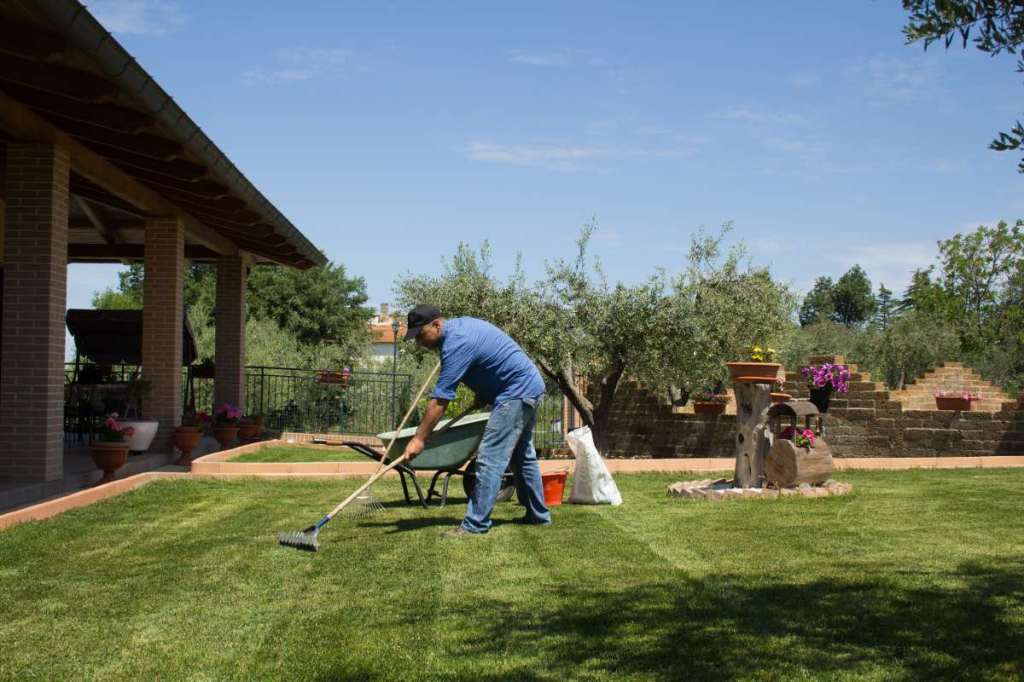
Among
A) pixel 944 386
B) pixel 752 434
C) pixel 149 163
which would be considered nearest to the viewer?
pixel 752 434

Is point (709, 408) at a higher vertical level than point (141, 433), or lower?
higher

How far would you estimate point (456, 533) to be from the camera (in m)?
6.61

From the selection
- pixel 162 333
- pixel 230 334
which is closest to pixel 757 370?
pixel 162 333

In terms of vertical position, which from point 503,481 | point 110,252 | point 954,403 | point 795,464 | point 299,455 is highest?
point 110,252

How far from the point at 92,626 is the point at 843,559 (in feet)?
12.2

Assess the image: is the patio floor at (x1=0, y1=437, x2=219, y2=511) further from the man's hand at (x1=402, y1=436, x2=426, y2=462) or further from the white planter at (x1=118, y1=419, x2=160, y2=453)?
the man's hand at (x1=402, y1=436, x2=426, y2=462)

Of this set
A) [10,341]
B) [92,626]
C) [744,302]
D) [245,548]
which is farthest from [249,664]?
[744,302]

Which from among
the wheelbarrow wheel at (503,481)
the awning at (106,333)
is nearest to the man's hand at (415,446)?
the wheelbarrow wheel at (503,481)

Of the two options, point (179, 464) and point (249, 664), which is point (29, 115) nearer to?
point (179, 464)

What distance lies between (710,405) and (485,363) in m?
11.7

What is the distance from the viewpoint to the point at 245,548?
20.4ft

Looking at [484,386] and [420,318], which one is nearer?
[420,318]

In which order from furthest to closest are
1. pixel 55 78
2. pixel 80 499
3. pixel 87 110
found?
pixel 80 499 → pixel 87 110 → pixel 55 78

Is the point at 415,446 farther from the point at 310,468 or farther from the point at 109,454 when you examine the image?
the point at 310,468
